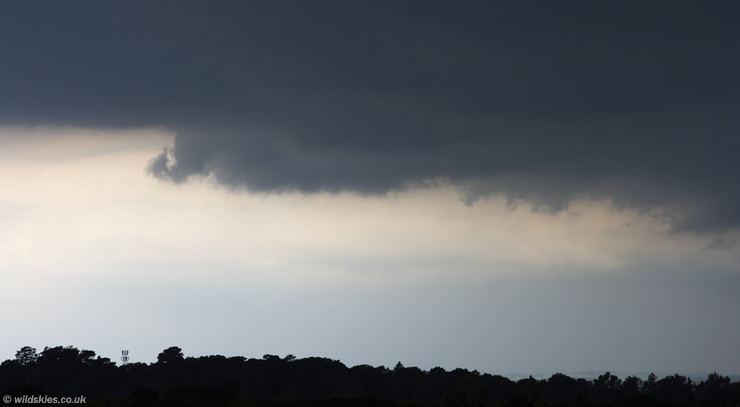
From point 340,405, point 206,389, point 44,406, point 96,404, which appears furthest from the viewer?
point 340,405

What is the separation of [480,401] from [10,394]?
6847cm

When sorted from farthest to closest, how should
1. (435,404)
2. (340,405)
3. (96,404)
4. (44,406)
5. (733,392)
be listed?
(733,392) < (435,404) < (340,405) < (96,404) < (44,406)

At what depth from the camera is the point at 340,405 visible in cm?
13225

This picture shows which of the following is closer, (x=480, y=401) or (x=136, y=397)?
(x=480, y=401)

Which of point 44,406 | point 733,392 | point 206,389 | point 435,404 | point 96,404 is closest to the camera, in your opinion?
point 44,406

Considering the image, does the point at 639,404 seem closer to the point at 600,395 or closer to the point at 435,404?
the point at 435,404

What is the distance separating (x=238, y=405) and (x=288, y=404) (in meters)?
11.6

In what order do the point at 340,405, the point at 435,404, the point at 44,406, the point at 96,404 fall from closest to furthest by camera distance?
the point at 44,406
the point at 96,404
the point at 340,405
the point at 435,404

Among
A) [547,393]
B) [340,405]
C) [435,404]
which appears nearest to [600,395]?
[547,393]

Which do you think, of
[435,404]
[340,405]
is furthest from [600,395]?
[340,405]

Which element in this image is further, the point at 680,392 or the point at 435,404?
the point at 680,392

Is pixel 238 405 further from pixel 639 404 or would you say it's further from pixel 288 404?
pixel 639 404

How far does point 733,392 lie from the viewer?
621 ft

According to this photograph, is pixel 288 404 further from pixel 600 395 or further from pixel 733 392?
→ pixel 733 392
